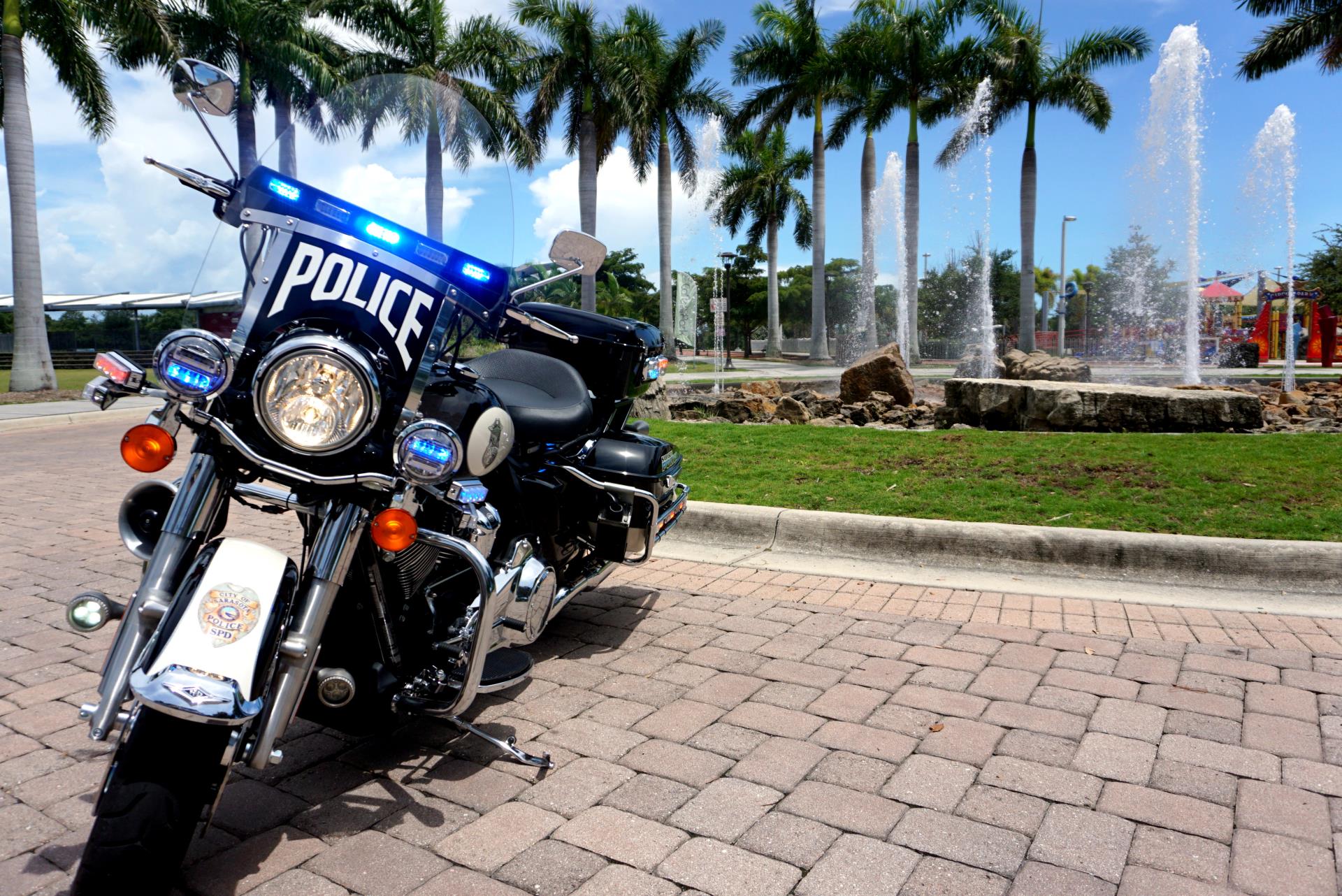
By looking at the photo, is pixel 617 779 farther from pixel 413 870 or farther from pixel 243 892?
pixel 243 892

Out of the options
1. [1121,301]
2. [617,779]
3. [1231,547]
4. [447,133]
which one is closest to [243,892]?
[617,779]

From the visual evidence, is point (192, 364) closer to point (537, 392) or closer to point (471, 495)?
point (471, 495)

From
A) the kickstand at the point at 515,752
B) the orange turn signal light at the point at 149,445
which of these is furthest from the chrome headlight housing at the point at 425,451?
the kickstand at the point at 515,752

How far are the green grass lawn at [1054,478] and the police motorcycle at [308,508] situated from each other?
12.7ft

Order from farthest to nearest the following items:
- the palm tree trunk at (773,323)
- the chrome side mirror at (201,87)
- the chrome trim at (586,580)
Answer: the palm tree trunk at (773,323), the chrome trim at (586,580), the chrome side mirror at (201,87)

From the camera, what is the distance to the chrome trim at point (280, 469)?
7.45ft

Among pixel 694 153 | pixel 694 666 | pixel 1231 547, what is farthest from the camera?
pixel 694 153

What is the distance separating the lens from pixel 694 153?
34.0m

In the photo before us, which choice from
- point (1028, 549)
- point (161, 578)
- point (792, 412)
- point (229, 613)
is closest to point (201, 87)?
point (161, 578)

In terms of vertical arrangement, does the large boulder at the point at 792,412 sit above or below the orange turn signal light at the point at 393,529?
below

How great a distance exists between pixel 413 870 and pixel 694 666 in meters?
1.67

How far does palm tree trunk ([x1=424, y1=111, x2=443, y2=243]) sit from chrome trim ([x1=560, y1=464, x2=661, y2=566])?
3.58 feet

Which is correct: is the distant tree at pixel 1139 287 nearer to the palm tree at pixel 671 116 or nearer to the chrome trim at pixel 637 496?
the palm tree at pixel 671 116

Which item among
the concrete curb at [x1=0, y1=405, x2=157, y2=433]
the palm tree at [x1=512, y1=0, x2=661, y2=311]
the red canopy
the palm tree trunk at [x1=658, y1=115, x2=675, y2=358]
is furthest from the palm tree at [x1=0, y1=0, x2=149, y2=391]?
the red canopy
